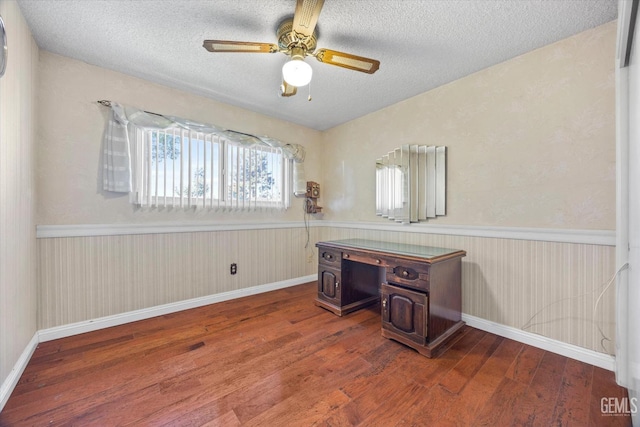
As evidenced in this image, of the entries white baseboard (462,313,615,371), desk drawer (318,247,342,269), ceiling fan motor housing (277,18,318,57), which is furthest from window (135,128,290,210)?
white baseboard (462,313,615,371)

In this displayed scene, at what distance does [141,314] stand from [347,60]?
2.83m

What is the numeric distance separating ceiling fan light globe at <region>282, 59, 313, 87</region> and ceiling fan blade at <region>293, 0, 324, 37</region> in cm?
17

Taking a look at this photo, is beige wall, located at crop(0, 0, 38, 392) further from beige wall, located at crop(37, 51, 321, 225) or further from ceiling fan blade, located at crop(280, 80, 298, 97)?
ceiling fan blade, located at crop(280, 80, 298, 97)

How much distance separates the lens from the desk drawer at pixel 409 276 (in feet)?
6.06

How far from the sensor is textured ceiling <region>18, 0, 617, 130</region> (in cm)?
152

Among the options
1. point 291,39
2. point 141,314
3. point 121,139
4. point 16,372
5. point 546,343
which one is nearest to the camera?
point 16,372

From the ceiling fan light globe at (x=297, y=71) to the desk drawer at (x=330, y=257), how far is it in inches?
62.7

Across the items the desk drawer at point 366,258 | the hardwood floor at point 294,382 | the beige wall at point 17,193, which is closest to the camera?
the hardwood floor at point 294,382

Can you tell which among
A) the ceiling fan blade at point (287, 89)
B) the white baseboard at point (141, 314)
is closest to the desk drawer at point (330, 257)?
the white baseboard at point (141, 314)

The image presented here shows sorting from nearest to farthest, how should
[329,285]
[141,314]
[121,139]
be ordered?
[121,139]
[141,314]
[329,285]

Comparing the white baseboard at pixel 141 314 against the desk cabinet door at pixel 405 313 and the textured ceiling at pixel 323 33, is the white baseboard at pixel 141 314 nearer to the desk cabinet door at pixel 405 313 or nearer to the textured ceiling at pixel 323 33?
the desk cabinet door at pixel 405 313

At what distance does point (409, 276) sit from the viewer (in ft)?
6.36
